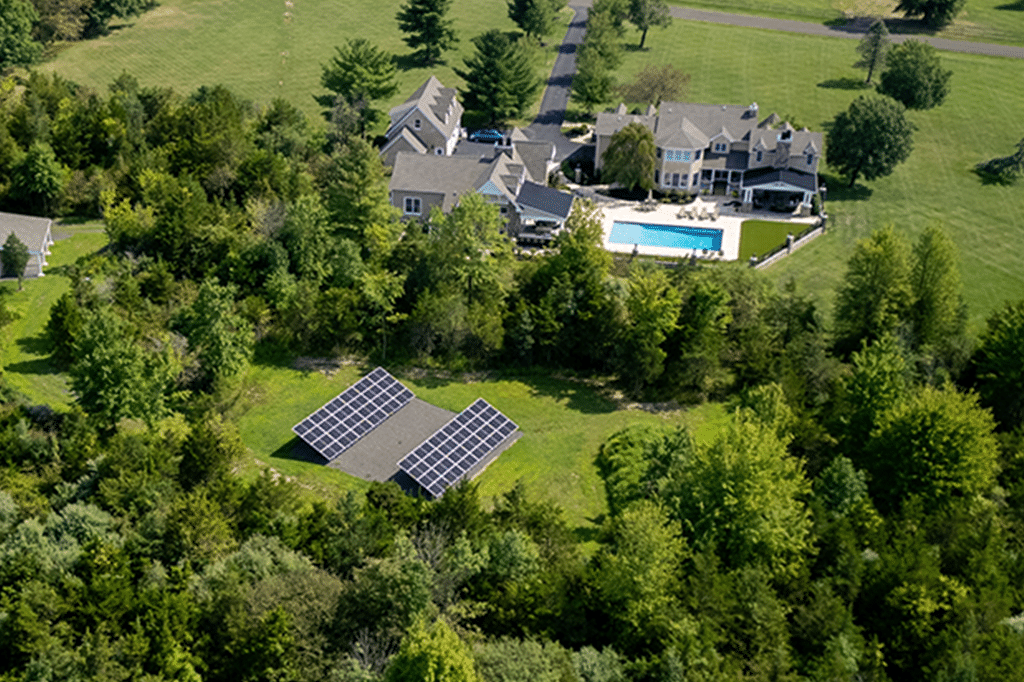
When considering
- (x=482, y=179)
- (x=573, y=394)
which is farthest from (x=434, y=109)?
(x=573, y=394)

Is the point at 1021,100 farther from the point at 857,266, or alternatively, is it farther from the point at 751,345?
the point at 751,345

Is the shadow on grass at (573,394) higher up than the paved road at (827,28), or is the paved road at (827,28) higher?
the paved road at (827,28)

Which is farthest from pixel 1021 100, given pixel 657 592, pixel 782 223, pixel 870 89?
pixel 657 592

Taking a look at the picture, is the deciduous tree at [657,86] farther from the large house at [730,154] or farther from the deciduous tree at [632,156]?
the deciduous tree at [632,156]

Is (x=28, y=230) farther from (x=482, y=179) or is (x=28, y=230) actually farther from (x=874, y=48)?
(x=874, y=48)

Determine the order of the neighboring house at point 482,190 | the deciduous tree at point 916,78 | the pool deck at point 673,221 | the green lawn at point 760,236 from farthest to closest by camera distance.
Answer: the deciduous tree at point 916,78 < the green lawn at point 760,236 < the neighboring house at point 482,190 < the pool deck at point 673,221

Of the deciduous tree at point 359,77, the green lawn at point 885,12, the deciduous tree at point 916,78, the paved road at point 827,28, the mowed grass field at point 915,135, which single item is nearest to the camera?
the mowed grass field at point 915,135

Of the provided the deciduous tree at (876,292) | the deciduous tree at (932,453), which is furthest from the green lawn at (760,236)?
the deciduous tree at (932,453)
